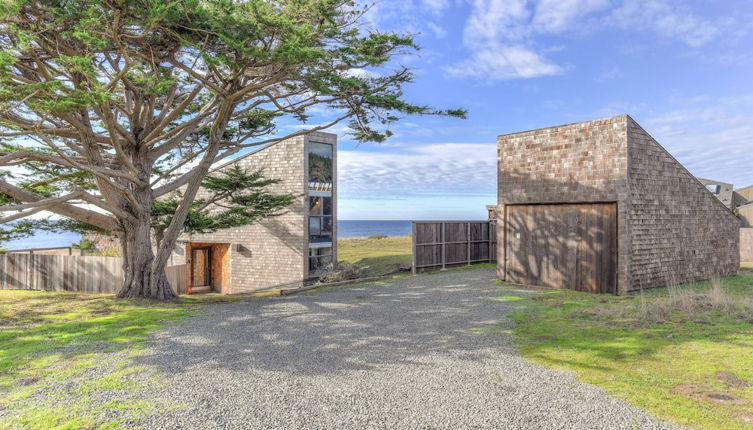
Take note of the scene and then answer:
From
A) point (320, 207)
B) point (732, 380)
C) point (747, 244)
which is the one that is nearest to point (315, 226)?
point (320, 207)

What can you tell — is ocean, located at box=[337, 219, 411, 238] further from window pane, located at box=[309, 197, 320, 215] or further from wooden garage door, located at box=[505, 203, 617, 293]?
wooden garage door, located at box=[505, 203, 617, 293]

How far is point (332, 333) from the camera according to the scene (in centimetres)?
746

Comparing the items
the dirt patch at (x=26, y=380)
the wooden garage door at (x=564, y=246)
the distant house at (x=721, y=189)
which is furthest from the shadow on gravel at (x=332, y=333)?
the distant house at (x=721, y=189)

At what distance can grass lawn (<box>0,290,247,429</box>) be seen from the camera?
4.36 m

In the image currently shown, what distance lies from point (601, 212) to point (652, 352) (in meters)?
6.10

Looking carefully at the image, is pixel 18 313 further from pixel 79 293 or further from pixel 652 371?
pixel 652 371

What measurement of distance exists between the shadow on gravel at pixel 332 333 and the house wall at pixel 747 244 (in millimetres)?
17730

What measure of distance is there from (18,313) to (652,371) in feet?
42.7

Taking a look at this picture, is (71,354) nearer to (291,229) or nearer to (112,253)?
(291,229)

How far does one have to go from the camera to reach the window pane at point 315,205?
Answer: 17500 millimetres

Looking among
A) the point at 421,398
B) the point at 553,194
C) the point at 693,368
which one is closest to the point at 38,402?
the point at 421,398

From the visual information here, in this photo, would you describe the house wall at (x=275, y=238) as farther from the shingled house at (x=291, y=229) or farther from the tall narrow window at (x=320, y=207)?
the tall narrow window at (x=320, y=207)

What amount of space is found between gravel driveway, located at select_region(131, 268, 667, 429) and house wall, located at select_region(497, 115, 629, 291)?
16.5ft

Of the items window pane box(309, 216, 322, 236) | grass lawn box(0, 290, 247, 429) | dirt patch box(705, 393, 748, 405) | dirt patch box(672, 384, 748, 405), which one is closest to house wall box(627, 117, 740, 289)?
dirt patch box(672, 384, 748, 405)
